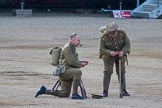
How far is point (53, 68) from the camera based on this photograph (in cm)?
2197

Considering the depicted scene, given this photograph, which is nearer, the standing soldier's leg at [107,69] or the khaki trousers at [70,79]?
the khaki trousers at [70,79]

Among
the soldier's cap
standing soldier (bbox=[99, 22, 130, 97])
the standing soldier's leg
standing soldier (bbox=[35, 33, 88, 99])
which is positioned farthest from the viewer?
the standing soldier's leg

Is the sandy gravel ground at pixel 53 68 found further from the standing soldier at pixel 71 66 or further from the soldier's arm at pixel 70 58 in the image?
the soldier's arm at pixel 70 58

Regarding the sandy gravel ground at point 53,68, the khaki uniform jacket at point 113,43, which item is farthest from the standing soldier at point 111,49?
the sandy gravel ground at point 53,68

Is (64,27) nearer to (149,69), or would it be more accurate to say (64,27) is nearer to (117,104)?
(149,69)

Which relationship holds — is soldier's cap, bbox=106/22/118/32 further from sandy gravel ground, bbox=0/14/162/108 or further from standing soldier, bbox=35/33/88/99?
sandy gravel ground, bbox=0/14/162/108

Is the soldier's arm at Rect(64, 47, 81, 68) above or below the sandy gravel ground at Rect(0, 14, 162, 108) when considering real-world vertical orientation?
above

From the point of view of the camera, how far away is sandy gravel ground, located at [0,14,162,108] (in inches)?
583

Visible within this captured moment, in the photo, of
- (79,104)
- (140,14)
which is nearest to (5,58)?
(79,104)

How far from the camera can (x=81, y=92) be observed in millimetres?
15438

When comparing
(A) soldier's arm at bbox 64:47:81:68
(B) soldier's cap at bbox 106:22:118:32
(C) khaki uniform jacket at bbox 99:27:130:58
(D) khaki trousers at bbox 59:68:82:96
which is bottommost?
(D) khaki trousers at bbox 59:68:82:96

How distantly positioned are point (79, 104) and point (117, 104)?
2.25 feet

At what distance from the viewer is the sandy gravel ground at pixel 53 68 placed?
14.8 meters

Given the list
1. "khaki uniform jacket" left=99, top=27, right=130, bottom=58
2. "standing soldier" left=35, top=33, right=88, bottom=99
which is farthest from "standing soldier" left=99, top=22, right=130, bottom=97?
"standing soldier" left=35, top=33, right=88, bottom=99
